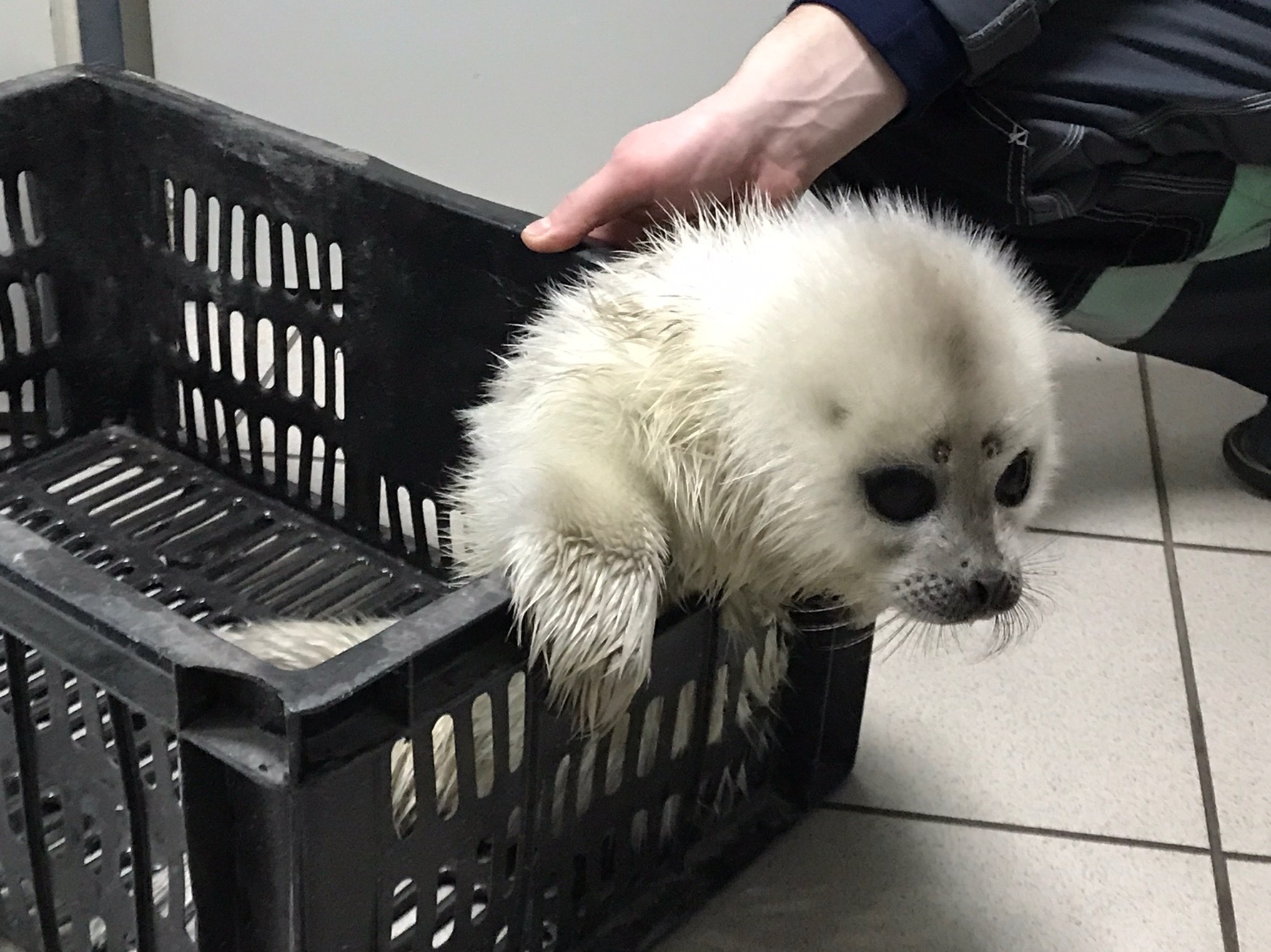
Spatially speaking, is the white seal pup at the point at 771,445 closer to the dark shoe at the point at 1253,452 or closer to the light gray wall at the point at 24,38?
the dark shoe at the point at 1253,452

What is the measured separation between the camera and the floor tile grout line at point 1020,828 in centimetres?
92

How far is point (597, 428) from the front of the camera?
0.72 m

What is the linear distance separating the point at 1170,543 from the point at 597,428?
0.69 metres

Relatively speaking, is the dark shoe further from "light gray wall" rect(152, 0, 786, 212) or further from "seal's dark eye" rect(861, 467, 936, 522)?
"seal's dark eye" rect(861, 467, 936, 522)

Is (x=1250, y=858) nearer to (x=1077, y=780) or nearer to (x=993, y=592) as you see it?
(x=1077, y=780)

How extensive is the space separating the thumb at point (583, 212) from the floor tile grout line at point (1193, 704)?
0.55 m

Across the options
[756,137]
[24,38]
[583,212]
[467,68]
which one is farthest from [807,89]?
[24,38]

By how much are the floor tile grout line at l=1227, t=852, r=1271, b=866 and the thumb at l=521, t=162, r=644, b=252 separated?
561mm

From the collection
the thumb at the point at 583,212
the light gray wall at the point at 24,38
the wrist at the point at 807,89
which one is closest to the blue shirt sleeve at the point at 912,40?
the wrist at the point at 807,89

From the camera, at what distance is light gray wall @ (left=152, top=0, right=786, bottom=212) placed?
1.39 m

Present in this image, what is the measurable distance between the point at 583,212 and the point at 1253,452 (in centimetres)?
75

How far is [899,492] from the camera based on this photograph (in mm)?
695

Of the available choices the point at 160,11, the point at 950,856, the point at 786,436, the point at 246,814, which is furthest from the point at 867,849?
the point at 160,11

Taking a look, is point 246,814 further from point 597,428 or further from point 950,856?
point 950,856
